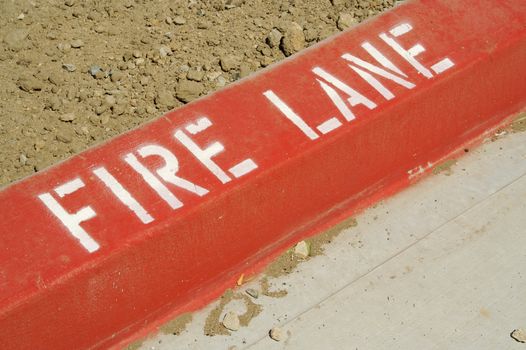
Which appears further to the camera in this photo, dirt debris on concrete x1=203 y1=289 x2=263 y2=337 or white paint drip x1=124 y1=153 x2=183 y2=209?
dirt debris on concrete x1=203 y1=289 x2=263 y2=337

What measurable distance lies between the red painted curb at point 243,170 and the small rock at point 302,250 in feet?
0.15

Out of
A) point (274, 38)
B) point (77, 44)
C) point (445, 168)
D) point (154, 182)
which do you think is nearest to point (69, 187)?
point (154, 182)

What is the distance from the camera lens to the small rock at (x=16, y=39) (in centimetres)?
403

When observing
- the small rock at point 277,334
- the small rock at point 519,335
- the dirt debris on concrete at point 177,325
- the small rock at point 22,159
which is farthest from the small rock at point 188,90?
the small rock at point 519,335

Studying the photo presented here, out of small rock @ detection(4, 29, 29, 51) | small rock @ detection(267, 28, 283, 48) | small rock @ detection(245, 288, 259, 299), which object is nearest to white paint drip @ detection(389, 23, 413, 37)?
small rock @ detection(267, 28, 283, 48)

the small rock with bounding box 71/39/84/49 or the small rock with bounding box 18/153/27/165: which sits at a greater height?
the small rock with bounding box 71/39/84/49

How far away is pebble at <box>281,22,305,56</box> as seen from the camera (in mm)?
4129

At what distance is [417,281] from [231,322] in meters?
0.81

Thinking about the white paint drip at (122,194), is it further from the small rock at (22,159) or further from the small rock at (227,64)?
the small rock at (227,64)

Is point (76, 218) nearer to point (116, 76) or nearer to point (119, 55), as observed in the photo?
point (116, 76)

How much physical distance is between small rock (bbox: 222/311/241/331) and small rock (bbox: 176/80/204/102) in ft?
3.37

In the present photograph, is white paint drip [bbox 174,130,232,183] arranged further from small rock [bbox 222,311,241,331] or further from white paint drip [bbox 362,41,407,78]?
white paint drip [bbox 362,41,407,78]

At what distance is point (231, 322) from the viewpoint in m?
3.48

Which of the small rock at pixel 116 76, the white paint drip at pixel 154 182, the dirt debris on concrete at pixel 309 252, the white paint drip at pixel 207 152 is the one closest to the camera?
the white paint drip at pixel 154 182
